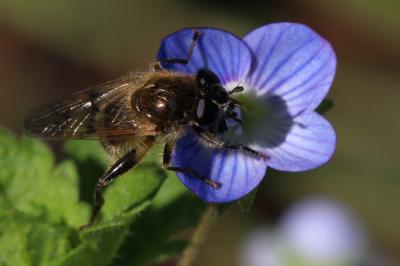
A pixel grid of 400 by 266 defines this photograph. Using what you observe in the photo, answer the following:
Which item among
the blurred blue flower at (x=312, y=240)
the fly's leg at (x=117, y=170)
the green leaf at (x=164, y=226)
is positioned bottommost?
the blurred blue flower at (x=312, y=240)

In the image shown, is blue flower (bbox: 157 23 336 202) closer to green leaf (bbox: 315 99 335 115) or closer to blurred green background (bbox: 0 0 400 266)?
green leaf (bbox: 315 99 335 115)

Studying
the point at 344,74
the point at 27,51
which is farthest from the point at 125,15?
the point at 344,74

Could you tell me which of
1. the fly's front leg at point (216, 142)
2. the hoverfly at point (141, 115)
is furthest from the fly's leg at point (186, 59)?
the fly's front leg at point (216, 142)

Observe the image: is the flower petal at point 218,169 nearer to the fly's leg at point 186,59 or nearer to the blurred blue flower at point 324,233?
the fly's leg at point 186,59

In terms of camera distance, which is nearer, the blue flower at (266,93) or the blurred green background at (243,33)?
the blue flower at (266,93)

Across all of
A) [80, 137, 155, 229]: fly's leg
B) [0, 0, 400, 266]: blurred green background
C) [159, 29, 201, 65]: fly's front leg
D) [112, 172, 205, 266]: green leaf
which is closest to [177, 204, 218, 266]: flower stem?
[112, 172, 205, 266]: green leaf

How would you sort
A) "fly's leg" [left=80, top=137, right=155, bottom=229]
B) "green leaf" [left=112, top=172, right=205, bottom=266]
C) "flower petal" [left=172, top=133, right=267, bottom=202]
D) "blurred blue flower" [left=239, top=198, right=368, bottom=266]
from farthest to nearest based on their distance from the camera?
"blurred blue flower" [left=239, top=198, right=368, bottom=266] < "green leaf" [left=112, top=172, right=205, bottom=266] < "fly's leg" [left=80, top=137, right=155, bottom=229] < "flower petal" [left=172, top=133, right=267, bottom=202]
